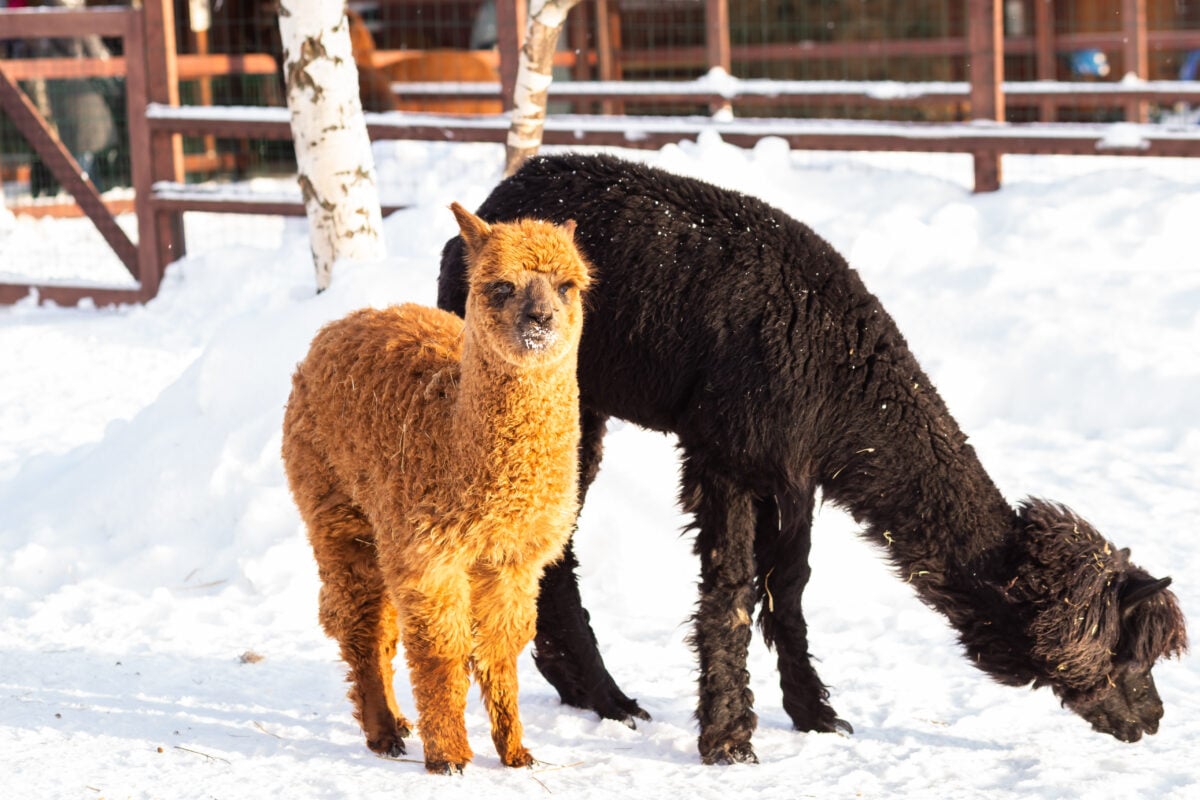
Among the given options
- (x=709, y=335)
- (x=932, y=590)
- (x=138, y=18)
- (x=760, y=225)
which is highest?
(x=138, y=18)

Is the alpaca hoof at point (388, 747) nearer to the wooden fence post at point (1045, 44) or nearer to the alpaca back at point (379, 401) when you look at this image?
the alpaca back at point (379, 401)

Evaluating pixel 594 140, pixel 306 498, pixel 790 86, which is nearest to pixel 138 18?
pixel 594 140

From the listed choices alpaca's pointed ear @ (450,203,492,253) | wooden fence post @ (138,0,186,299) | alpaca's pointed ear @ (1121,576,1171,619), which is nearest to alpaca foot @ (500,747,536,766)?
alpaca's pointed ear @ (450,203,492,253)

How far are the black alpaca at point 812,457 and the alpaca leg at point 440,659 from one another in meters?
0.71

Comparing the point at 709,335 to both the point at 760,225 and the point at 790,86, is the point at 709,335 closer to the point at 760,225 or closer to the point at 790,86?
the point at 760,225

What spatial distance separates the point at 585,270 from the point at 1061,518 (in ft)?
4.82

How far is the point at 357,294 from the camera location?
659 centimetres

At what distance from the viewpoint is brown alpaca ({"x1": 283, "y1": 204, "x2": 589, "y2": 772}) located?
3486 mm

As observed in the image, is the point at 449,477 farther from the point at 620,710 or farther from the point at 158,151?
the point at 158,151

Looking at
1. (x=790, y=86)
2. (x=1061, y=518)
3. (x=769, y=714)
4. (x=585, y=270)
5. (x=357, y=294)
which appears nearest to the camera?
(x=585, y=270)

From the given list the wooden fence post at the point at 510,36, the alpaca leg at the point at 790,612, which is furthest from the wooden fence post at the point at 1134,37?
the alpaca leg at the point at 790,612

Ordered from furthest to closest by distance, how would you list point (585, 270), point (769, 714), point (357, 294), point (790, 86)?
point (790, 86)
point (357, 294)
point (769, 714)
point (585, 270)

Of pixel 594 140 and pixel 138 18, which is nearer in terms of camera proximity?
pixel 594 140

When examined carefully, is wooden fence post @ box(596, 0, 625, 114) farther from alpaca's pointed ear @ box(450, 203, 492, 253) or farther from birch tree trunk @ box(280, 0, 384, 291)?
alpaca's pointed ear @ box(450, 203, 492, 253)
